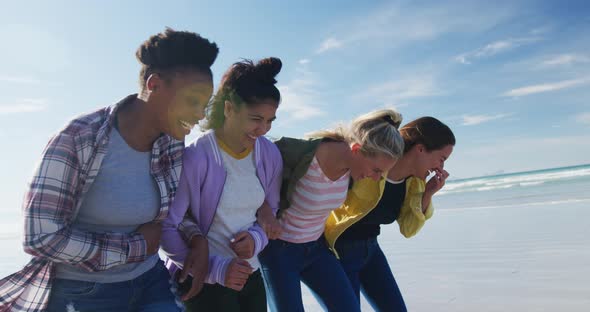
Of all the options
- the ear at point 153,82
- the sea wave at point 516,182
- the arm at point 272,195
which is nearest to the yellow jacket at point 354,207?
the arm at point 272,195

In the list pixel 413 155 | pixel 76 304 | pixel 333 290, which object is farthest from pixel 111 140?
pixel 413 155

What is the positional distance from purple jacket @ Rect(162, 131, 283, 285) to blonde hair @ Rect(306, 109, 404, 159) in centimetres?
81

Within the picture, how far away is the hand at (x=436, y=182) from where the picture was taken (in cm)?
378

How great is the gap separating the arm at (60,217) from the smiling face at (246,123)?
0.89 meters

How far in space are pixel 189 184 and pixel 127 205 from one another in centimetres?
44

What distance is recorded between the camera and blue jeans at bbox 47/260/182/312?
6.04 feet

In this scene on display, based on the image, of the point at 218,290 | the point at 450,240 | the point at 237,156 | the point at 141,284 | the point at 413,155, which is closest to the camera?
the point at 141,284

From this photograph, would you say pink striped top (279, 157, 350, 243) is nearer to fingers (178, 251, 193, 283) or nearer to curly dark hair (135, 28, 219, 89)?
fingers (178, 251, 193, 283)

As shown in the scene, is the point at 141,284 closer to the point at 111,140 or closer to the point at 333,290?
the point at 111,140

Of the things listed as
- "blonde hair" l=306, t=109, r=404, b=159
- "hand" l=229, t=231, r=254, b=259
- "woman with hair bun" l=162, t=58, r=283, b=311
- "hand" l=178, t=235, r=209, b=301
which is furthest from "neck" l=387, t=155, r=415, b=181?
"hand" l=178, t=235, r=209, b=301

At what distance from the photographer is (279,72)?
2637 millimetres

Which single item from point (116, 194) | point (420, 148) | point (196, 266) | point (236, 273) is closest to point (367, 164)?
point (420, 148)

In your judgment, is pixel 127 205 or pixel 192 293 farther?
pixel 192 293

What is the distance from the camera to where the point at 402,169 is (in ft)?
11.8
